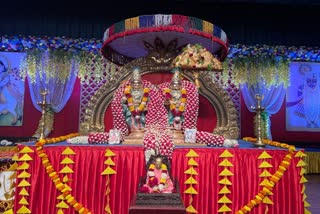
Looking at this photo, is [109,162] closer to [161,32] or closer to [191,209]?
[191,209]

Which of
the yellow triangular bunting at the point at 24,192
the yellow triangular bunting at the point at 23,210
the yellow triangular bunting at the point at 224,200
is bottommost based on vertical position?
the yellow triangular bunting at the point at 23,210

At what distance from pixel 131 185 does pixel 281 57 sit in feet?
20.1

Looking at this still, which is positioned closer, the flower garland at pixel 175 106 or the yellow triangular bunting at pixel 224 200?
the yellow triangular bunting at pixel 224 200

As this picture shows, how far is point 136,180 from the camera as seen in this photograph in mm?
2660

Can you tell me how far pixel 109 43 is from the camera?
143 inches

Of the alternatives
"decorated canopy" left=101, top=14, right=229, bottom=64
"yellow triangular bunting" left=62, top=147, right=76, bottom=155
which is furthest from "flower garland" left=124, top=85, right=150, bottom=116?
"yellow triangular bunting" left=62, top=147, right=76, bottom=155

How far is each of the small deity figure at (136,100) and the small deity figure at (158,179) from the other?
109 cm

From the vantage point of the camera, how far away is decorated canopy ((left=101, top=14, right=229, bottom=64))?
312 cm

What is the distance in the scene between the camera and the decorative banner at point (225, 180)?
2.62 meters

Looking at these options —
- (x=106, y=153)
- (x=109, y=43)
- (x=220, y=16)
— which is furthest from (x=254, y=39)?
(x=106, y=153)

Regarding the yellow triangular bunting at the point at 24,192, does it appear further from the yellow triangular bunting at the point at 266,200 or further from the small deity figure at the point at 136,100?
the yellow triangular bunting at the point at 266,200

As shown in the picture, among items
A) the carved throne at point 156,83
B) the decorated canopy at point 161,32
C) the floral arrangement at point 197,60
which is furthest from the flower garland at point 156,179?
the carved throne at point 156,83

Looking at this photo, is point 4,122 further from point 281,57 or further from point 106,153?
point 281,57

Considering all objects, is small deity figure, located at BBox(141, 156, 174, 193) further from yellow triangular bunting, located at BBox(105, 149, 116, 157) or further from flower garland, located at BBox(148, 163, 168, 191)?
yellow triangular bunting, located at BBox(105, 149, 116, 157)
